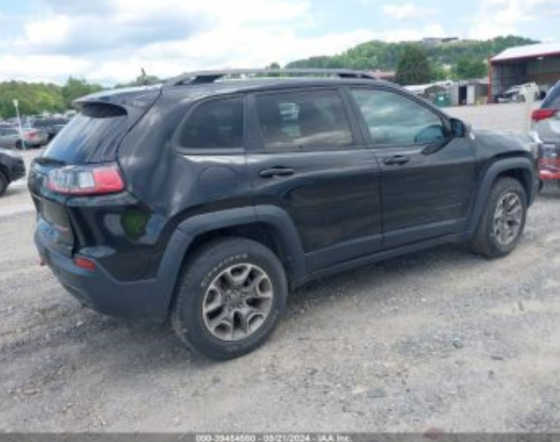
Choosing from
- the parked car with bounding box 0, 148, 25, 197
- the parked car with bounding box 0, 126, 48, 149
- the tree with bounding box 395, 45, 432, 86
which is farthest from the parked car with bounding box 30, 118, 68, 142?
the tree with bounding box 395, 45, 432, 86

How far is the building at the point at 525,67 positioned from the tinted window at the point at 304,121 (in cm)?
6821

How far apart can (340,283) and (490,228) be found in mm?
1467

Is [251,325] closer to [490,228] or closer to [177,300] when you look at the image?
[177,300]

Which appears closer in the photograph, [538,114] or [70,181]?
[70,181]

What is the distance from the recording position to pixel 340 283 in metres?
5.20

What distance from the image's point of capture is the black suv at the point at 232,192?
3578 millimetres

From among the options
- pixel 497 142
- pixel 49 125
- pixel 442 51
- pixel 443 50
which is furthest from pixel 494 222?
pixel 443 50

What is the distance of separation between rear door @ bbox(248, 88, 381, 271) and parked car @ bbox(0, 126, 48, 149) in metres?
29.0

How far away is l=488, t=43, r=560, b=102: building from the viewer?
226 feet

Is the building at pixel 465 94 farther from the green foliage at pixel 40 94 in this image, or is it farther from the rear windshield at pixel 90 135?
the rear windshield at pixel 90 135

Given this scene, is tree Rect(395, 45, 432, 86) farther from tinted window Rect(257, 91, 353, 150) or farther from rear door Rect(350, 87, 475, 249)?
tinted window Rect(257, 91, 353, 150)

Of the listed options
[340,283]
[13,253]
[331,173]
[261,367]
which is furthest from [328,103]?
[13,253]

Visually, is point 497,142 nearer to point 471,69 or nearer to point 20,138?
point 20,138

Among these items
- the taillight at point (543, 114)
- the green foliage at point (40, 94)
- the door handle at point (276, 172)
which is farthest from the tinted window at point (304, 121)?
the green foliage at point (40, 94)
